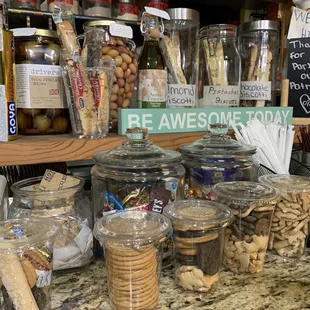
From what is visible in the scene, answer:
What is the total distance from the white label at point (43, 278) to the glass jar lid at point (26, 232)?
0.17ft

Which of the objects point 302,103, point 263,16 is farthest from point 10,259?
point 263,16

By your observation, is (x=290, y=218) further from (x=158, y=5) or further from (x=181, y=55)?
(x=158, y=5)

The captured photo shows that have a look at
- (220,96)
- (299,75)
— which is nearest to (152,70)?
(220,96)

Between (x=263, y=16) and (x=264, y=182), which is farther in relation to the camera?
(x=263, y=16)

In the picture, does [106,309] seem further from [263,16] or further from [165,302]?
[263,16]

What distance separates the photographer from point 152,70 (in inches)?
33.4

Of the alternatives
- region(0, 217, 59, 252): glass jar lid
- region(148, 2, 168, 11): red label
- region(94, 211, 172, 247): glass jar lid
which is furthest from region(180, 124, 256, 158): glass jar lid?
region(148, 2, 168, 11): red label

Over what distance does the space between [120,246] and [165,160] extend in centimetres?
22

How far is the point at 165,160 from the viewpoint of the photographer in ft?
2.34

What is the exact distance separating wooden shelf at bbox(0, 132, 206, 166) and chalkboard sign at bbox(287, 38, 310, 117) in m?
0.57

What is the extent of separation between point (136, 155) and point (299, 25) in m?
0.79

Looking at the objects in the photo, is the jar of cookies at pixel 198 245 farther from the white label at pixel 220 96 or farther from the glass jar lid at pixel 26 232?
the white label at pixel 220 96

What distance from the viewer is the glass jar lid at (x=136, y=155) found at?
70 centimetres

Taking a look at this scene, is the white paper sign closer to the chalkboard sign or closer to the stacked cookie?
the chalkboard sign
